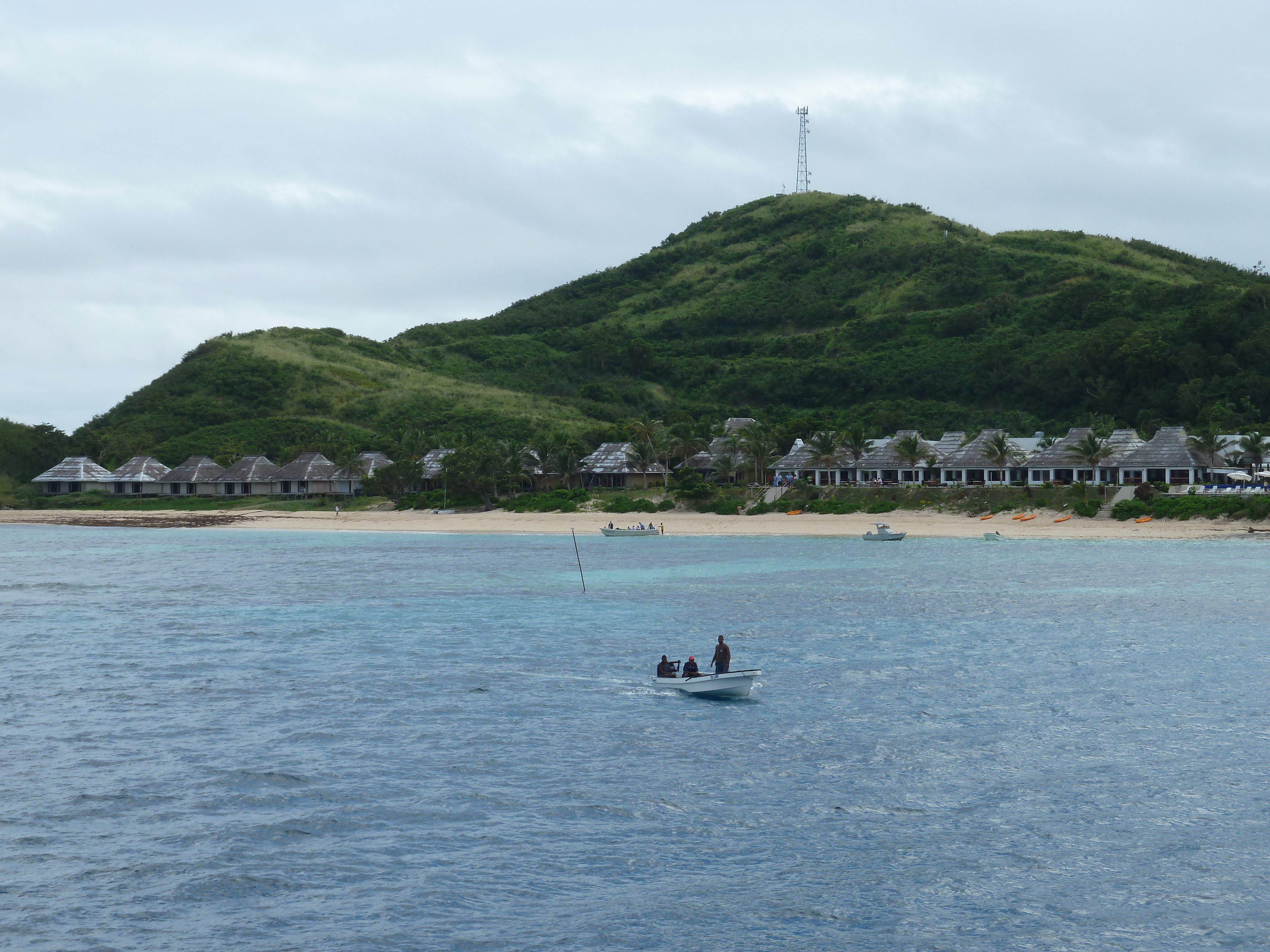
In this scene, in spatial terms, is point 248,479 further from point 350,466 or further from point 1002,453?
point 1002,453

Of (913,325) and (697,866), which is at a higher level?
(913,325)

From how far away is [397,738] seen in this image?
22172 mm

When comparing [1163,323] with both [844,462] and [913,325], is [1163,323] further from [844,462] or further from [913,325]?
[844,462]

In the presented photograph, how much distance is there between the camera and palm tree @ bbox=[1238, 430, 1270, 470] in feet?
238

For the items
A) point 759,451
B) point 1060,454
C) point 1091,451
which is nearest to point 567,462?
point 759,451

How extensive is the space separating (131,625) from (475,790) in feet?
77.2

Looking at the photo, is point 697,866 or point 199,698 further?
point 199,698

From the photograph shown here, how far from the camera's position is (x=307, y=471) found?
3866 inches

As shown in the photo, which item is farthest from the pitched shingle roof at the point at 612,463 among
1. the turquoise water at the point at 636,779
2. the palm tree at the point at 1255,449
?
the turquoise water at the point at 636,779

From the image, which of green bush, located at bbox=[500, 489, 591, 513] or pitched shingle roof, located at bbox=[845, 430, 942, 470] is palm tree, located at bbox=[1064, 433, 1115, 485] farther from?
green bush, located at bbox=[500, 489, 591, 513]

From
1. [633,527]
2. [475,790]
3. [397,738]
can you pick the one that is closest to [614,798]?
[475,790]

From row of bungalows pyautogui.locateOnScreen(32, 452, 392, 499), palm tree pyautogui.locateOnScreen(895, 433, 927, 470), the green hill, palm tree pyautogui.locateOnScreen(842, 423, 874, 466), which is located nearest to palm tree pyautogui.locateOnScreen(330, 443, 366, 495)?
row of bungalows pyautogui.locateOnScreen(32, 452, 392, 499)

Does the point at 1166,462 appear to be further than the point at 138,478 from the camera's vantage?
No

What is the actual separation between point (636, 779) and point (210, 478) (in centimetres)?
8978
